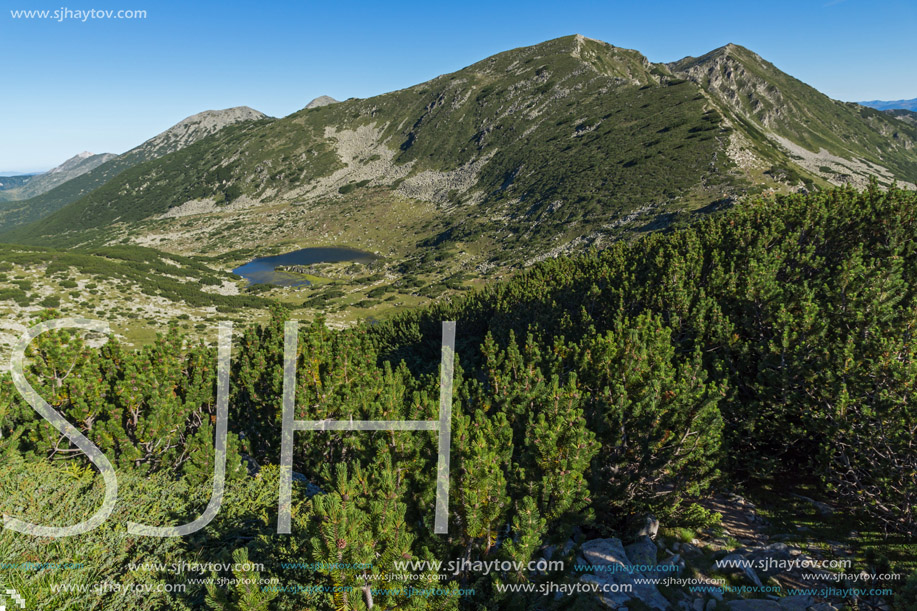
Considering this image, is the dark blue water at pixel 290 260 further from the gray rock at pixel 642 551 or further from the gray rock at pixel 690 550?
the gray rock at pixel 690 550

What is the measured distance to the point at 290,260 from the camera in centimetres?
16975

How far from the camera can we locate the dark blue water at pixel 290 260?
5763 inches

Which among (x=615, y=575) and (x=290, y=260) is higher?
(x=290, y=260)

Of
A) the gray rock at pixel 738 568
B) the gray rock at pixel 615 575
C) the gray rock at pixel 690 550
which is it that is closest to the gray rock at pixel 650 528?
the gray rock at pixel 690 550

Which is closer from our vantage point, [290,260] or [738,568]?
[738,568]

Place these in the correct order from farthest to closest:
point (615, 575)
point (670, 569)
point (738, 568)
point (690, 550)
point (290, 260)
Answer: point (290, 260) < point (690, 550) < point (670, 569) < point (738, 568) < point (615, 575)

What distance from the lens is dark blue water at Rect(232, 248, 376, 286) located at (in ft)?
480

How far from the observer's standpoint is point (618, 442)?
1281 cm

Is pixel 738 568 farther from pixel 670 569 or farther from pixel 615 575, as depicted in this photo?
pixel 615 575

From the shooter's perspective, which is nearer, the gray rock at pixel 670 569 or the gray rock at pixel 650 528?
the gray rock at pixel 670 569

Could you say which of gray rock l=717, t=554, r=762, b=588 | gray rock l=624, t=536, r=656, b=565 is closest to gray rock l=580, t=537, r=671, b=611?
gray rock l=624, t=536, r=656, b=565

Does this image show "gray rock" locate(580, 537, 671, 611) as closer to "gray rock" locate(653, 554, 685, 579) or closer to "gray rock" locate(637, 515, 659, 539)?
"gray rock" locate(653, 554, 685, 579)

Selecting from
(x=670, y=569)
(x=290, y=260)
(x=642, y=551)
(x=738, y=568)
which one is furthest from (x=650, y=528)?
(x=290, y=260)

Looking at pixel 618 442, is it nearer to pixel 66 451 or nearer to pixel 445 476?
pixel 445 476
